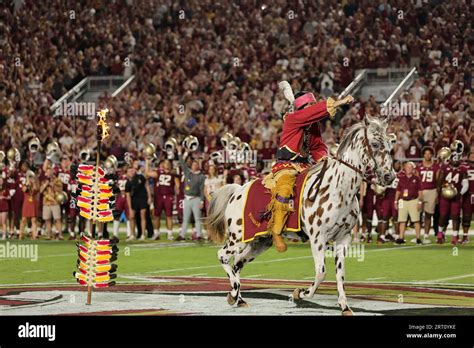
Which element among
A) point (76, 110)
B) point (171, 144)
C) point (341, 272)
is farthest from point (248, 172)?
point (341, 272)

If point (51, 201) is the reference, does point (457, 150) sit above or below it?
above

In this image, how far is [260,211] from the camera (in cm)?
1253

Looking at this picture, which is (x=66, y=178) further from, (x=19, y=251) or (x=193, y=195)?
(x=19, y=251)

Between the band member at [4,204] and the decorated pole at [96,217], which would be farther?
the band member at [4,204]

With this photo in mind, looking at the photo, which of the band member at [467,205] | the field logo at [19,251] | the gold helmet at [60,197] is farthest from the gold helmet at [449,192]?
Answer: the gold helmet at [60,197]

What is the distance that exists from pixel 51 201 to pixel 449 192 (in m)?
8.97

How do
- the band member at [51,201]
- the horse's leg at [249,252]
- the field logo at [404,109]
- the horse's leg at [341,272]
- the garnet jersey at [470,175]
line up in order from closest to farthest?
the horse's leg at [341,272] → the horse's leg at [249,252] → the garnet jersey at [470,175] → the band member at [51,201] → the field logo at [404,109]

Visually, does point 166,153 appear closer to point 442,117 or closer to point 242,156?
point 242,156

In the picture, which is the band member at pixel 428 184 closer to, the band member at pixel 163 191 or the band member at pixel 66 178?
the band member at pixel 163 191

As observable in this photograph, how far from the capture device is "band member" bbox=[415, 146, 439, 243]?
886 inches

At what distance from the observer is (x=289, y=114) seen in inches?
491

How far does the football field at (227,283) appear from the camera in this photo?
40.3ft

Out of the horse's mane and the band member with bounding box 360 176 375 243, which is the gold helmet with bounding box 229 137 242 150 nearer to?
the band member with bounding box 360 176 375 243
